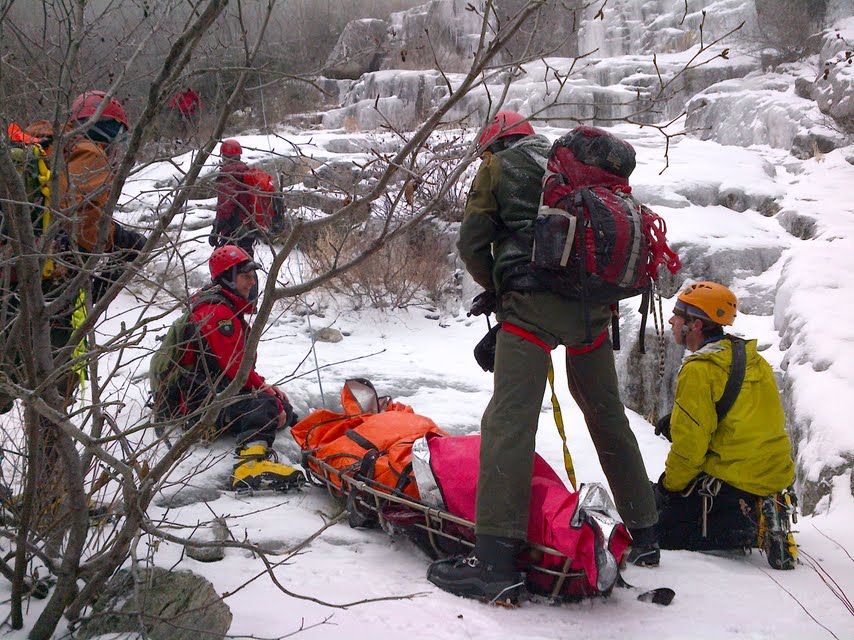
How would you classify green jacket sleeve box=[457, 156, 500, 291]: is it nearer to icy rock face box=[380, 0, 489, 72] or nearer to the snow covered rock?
the snow covered rock

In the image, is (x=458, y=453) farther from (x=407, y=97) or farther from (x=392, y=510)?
(x=407, y=97)

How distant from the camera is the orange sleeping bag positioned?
2822mm

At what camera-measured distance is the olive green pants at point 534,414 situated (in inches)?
91.4

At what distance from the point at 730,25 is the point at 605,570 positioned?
1323 cm

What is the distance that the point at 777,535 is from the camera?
273 centimetres

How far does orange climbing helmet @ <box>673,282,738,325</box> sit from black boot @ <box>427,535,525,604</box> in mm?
1272

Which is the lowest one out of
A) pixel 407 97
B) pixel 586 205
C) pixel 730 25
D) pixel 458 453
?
pixel 458 453

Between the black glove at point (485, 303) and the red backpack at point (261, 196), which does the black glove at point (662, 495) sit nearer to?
the black glove at point (485, 303)

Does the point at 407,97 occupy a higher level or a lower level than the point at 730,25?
lower

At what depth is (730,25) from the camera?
13.0 m

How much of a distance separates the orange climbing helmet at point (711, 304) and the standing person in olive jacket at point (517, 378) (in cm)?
51

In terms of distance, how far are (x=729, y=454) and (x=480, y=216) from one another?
1331 millimetres

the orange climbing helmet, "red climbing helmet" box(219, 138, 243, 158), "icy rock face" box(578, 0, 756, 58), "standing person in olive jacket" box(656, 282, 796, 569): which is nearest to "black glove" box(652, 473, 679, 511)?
"standing person in olive jacket" box(656, 282, 796, 569)

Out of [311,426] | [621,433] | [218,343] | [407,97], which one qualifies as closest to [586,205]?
[621,433]
